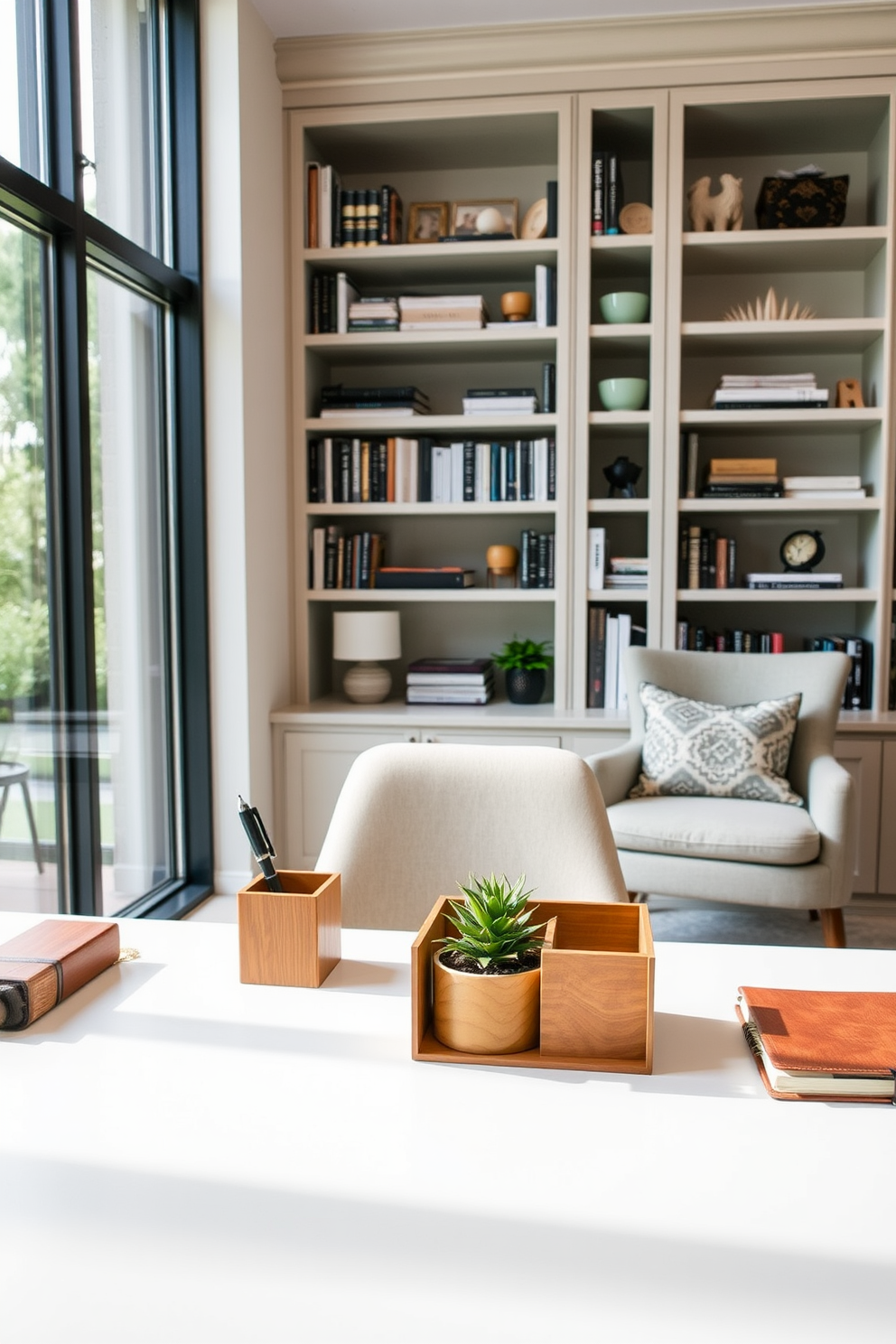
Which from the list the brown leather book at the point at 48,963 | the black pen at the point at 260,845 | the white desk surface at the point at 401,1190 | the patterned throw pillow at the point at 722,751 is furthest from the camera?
the patterned throw pillow at the point at 722,751

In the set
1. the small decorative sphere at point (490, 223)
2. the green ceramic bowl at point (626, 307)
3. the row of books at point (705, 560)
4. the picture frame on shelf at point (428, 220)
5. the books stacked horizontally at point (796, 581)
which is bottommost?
the books stacked horizontally at point (796, 581)

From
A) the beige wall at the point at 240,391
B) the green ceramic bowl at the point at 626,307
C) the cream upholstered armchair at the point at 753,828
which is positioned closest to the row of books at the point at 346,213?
the beige wall at the point at 240,391

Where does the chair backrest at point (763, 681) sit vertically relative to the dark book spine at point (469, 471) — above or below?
below

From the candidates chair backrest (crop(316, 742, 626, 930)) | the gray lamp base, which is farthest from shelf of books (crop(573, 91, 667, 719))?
chair backrest (crop(316, 742, 626, 930))

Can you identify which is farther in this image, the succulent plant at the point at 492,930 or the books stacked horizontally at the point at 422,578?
the books stacked horizontally at the point at 422,578

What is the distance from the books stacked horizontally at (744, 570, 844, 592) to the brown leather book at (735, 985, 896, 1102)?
269cm

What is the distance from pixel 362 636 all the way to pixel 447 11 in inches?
78.4

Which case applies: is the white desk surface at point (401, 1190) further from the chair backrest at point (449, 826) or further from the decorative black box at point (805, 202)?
the decorative black box at point (805, 202)

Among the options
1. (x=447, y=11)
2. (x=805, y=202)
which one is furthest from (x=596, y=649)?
(x=447, y=11)

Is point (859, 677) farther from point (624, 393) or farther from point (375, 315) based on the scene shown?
point (375, 315)

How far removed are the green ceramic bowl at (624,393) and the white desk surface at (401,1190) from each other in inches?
113

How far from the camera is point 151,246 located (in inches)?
120

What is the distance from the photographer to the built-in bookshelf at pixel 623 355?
344 centimetres

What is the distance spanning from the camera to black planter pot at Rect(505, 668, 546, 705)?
3.64 meters
